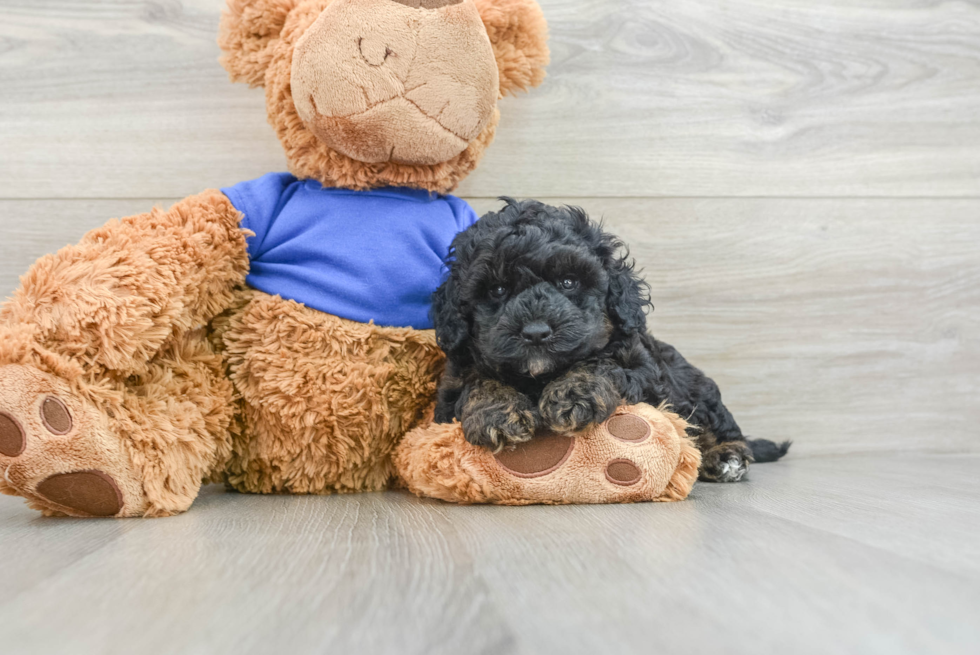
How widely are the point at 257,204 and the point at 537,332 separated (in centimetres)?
69

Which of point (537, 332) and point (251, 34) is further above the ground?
point (251, 34)

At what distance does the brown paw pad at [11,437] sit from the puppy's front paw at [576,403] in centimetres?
84

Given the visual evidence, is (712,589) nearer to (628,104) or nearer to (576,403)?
(576,403)

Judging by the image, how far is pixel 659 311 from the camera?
200 cm

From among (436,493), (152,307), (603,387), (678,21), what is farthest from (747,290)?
(152,307)

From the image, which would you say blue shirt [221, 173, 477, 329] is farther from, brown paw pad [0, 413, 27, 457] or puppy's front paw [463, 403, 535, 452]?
brown paw pad [0, 413, 27, 457]

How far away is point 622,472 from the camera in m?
1.28

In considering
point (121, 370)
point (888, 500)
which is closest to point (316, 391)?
A: point (121, 370)

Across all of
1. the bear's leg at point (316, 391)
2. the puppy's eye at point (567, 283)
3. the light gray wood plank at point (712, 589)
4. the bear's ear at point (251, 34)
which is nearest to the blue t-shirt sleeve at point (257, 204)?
the bear's leg at point (316, 391)

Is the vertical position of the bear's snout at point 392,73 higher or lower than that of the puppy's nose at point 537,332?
higher

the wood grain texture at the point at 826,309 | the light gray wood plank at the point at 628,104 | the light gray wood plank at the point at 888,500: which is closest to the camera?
the light gray wood plank at the point at 888,500

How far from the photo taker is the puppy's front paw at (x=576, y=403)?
4.11 feet

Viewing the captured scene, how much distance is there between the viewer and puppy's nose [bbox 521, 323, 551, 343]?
1.24 m

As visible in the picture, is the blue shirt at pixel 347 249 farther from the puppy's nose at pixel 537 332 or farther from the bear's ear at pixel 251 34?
the puppy's nose at pixel 537 332
